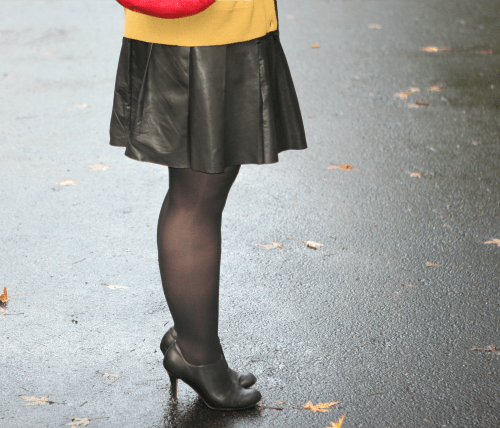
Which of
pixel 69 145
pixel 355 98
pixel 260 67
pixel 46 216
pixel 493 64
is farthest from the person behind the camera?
pixel 493 64

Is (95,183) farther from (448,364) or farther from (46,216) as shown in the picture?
(448,364)

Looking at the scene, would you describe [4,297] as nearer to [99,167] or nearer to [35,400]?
[35,400]

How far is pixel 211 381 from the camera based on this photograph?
1.99 m

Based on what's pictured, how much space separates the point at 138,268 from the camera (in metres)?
A: 2.95

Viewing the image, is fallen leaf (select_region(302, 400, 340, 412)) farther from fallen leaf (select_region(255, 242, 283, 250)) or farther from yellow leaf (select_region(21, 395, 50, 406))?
fallen leaf (select_region(255, 242, 283, 250))

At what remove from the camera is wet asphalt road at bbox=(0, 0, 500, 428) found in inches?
85.7

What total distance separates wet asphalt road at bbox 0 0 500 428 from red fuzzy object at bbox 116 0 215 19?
1.24 m

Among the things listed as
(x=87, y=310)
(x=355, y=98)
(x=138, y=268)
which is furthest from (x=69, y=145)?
(x=355, y=98)

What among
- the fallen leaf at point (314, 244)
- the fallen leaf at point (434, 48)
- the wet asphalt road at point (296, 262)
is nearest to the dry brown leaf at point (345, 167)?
the wet asphalt road at point (296, 262)

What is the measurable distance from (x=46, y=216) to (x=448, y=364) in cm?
216

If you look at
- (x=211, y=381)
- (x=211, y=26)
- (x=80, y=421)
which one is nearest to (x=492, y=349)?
(x=211, y=381)

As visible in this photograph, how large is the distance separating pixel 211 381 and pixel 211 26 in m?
1.05

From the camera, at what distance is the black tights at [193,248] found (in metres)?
1.81

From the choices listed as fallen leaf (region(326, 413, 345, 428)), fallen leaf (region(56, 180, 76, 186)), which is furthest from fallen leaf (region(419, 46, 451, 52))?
fallen leaf (region(326, 413, 345, 428))
